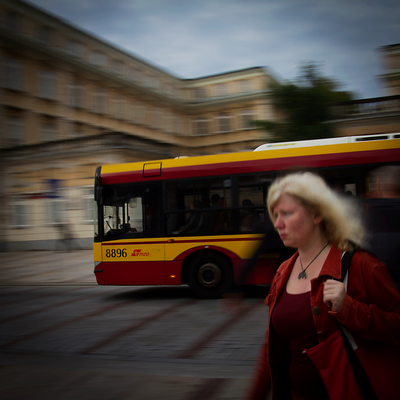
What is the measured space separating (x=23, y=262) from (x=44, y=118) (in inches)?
505

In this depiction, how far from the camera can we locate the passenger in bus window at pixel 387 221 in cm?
279

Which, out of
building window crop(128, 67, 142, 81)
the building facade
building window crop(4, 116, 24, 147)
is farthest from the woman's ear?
building window crop(128, 67, 142, 81)

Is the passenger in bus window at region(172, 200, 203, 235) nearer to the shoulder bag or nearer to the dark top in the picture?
the dark top

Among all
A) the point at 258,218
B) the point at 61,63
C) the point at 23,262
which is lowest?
the point at 23,262

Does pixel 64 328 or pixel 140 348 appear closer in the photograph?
pixel 140 348

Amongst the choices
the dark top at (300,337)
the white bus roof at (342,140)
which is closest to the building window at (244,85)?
the white bus roof at (342,140)

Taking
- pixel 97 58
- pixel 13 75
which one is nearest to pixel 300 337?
pixel 13 75

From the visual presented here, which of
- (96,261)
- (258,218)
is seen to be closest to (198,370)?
(258,218)

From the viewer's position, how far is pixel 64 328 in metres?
7.23

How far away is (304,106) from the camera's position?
17.0 metres

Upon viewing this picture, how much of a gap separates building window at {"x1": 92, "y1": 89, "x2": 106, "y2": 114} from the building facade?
10cm

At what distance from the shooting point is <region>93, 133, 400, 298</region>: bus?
8484mm

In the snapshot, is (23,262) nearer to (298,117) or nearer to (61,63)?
(298,117)

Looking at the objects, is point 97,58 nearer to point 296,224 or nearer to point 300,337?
point 296,224
